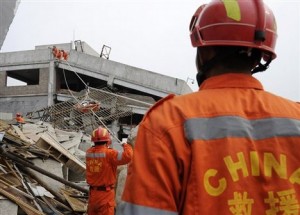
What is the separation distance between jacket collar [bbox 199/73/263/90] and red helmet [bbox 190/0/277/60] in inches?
4.9

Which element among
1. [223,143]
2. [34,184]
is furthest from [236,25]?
[34,184]

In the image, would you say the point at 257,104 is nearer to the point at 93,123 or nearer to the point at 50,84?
the point at 93,123

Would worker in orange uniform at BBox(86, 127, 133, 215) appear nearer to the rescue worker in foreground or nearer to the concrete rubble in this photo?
the concrete rubble

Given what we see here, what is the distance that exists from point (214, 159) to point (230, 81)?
33 centimetres

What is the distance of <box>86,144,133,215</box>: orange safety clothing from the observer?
246 inches

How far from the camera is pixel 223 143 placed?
1.39m

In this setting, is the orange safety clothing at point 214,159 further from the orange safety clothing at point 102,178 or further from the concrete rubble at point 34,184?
the orange safety clothing at point 102,178

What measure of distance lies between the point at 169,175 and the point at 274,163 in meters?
0.40

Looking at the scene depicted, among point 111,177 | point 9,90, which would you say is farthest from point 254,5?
point 9,90

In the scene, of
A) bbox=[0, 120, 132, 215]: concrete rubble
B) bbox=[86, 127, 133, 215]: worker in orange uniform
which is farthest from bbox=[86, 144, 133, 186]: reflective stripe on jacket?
bbox=[0, 120, 132, 215]: concrete rubble

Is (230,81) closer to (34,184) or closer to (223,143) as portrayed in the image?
(223,143)

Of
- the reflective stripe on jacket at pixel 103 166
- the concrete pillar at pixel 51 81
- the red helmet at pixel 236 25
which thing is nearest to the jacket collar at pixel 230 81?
the red helmet at pixel 236 25

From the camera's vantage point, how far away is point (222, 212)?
1.35 m

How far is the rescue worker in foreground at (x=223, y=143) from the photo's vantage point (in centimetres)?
133
